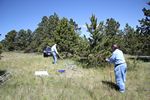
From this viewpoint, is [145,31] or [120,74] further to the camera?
[145,31]

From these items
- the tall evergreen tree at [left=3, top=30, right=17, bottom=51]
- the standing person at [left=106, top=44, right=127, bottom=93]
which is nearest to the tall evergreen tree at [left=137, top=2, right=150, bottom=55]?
the standing person at [left=106, top=44, right=127, bottom=93]

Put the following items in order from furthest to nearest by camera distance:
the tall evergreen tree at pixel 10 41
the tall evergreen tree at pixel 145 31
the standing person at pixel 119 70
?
the tall evergreen tree at pixel 10 41, the tall evergreen tree at pixel 145 31, the standing person at pixel 119 70

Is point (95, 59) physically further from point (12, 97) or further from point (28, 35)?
point (28, 35)

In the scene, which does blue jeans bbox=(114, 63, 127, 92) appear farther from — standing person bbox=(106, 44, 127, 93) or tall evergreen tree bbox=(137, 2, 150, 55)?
tall evergreen tree bbox=(137, 2, 150, 55)

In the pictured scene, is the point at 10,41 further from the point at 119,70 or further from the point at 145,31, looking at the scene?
the point at 119,70

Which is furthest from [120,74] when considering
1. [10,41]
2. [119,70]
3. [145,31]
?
[10,41]

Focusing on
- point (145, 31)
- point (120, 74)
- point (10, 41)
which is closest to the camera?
point (120, 74)

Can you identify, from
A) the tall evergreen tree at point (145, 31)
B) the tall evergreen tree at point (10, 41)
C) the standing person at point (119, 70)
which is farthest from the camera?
the tall evergreen tree at point (10, 41)

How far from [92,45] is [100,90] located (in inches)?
411

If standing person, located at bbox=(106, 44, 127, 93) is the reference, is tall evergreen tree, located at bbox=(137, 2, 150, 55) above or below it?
above

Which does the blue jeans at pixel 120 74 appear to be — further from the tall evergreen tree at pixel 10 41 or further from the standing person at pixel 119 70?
the tall evergreen tree at pixel 10 41

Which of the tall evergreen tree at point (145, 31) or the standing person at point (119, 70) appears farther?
the tall evergreen tree at point (145, 31)

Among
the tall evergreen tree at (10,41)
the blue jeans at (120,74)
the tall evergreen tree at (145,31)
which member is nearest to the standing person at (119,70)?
the blue jeans at (120,74)

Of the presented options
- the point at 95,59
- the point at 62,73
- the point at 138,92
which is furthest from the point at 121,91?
the point at 95,59
